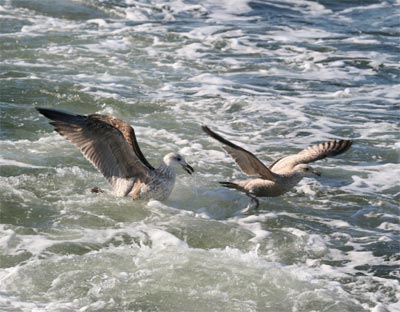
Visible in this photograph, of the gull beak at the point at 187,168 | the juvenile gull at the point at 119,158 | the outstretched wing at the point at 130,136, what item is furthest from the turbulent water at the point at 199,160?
the outstretched wing at the point at 130,136

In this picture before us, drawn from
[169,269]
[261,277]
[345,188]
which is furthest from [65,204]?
[345,188]

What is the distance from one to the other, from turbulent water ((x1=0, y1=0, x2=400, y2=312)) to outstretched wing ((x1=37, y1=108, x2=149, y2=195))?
0.18 metres

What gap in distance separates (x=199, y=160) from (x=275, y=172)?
3.63 feet

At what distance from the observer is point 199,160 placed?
8.61 m

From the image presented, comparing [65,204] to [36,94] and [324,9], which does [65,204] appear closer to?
[36,94]

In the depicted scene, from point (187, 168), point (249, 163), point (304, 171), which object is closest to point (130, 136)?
point (187, 168)

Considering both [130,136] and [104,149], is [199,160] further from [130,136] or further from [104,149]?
[104,149]

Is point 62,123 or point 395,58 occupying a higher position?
point 62,123

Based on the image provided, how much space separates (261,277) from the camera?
19.5 ft

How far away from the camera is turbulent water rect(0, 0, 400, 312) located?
583cm

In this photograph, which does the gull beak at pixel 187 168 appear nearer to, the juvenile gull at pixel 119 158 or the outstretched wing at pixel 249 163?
the juvenile gull at pixel 119 158

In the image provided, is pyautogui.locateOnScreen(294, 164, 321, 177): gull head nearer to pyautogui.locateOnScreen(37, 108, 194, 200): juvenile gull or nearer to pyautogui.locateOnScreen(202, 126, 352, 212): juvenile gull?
pyautogui.locateOnScreen(202, 126, 352, 212): juvenile gull

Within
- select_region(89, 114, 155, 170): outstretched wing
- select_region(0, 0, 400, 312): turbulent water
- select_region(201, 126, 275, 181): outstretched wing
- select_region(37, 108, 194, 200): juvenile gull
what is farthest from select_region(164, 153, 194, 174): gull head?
select_region(201, 126, 275, 181): outstretched wing

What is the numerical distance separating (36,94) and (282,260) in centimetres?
524
